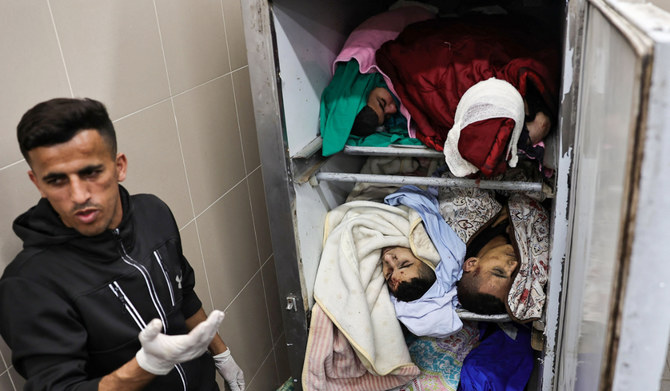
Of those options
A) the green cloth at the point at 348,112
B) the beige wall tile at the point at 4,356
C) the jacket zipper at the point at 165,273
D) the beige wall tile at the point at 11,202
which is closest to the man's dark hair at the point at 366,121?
the green cloth at the point at 348,112

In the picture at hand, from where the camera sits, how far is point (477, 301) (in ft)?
4.11

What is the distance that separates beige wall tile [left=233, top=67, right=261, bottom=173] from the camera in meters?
1.55

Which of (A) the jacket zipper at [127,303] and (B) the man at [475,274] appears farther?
(B) the man at [475,274]

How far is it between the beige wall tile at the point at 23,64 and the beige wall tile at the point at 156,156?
18 cm

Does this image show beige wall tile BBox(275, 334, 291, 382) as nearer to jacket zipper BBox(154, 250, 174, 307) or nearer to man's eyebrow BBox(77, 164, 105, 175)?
jacket zipper BBox(154, 250, 174, 307)

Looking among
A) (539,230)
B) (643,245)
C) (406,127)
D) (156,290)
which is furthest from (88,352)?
(539,230)

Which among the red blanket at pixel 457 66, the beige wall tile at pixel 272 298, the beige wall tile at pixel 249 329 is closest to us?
the red blanket at pixel 457 66

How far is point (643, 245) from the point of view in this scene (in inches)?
14.7

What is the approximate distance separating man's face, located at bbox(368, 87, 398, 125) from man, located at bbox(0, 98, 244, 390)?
2.20 feet

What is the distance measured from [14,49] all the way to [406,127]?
872 mm

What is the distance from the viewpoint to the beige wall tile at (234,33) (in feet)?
4.87

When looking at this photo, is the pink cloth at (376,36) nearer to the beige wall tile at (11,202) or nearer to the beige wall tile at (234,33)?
the beige wall tile at (234,33)


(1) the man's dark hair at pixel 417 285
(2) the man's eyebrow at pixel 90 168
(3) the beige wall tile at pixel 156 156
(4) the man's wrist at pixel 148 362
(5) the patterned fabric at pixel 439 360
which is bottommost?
(5) the patterned fabric at pixel 439 360

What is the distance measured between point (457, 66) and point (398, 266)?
1.66ft
